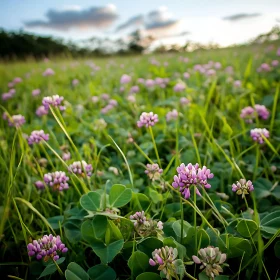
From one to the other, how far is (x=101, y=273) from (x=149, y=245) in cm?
19

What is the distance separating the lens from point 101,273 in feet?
3.09

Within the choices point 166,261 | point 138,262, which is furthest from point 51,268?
point 166,261

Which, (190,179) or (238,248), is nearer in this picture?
(190,179)

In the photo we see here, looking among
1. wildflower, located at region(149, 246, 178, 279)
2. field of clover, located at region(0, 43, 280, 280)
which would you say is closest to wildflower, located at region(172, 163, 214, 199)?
field of clover, located at region(0, 43, 280, 280)

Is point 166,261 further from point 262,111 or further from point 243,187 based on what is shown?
point 262,111

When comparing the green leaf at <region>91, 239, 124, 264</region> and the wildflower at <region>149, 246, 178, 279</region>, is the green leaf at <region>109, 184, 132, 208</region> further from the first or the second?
the wildflower at <region>149, 246, 178, 279</region>

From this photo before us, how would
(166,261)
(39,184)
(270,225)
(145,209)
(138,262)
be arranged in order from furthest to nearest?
(39,184) < (145,209) < (270,225) < (138,262) < (166,261)

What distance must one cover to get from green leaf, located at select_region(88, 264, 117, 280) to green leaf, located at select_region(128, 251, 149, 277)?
0.07m

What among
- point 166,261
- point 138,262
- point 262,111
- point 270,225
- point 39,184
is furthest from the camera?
point 262,111

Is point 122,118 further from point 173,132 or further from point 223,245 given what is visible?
point 223,245

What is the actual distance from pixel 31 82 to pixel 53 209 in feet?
12.7

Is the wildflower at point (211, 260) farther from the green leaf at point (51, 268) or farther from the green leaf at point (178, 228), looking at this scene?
the green leaf at point (51, 268)

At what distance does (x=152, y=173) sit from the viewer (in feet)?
3.85

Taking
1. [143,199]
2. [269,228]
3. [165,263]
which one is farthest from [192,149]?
[165,263]
